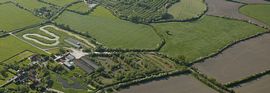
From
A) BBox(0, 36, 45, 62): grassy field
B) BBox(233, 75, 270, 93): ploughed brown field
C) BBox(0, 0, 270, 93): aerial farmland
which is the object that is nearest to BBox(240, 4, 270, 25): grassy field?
BBox(0, 0, 270, 93): aerial farmland

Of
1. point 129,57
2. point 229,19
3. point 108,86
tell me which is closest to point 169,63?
point 129,57

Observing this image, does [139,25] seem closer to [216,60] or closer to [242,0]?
[216,60]

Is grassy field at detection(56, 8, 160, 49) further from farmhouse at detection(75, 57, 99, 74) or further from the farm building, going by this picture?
farmhouse at detection(75, 57, 99, 74)

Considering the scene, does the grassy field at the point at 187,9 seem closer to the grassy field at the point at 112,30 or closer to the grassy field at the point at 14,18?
the grassy field at the point at 112,30

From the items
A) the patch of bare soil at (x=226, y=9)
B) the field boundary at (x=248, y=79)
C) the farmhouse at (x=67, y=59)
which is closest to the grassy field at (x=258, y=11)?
the patch of bare soil at (x=226, y=9)

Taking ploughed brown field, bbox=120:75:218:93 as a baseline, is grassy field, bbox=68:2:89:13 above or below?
above

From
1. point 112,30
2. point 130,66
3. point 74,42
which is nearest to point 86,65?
point 130,66

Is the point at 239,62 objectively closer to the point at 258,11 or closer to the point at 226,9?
the point at 226,9

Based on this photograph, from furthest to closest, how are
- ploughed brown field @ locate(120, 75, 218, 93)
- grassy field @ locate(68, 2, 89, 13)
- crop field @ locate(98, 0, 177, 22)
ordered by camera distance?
grassy field @ locate(68, 2, 89, 13)
crop field @ locate(98, 0, 177, 22)
ploughed brown field @ locate(120, 75, 218, 93)
